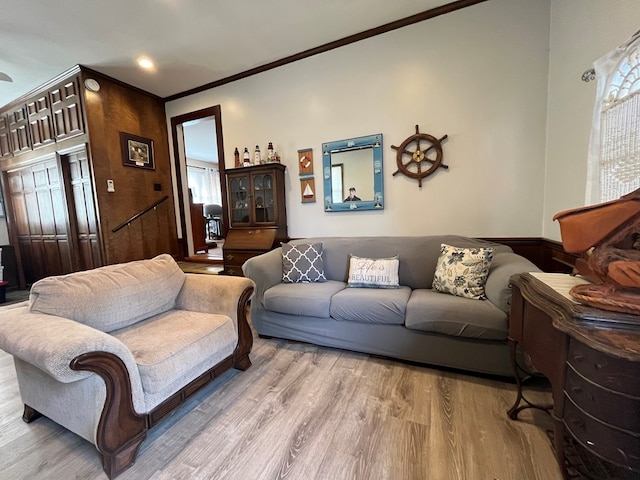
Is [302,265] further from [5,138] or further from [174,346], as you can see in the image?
[5,138]

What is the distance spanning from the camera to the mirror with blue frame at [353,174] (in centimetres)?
293

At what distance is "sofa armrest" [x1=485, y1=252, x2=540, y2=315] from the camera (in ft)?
5.45

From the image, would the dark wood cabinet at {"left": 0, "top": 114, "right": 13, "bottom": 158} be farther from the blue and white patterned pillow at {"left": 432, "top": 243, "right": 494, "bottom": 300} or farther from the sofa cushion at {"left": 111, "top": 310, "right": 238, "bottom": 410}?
the blue and white patterned pillow at {"left": 432, "top": 243, "right": 494, "bottom": 300}

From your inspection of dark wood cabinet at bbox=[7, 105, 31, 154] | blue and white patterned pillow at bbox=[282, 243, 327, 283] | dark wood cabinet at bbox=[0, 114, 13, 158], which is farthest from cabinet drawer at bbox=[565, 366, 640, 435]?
dark wood cabinet at bbox=[0, 114, 13, 158]

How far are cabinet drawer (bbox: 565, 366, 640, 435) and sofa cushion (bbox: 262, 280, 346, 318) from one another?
1.52 m

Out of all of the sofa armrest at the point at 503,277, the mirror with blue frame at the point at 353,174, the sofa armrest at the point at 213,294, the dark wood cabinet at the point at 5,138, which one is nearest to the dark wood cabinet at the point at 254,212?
the mirror with blue frame at the point at 353,174

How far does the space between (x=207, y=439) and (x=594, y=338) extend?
1.66 m

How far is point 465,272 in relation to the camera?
1.97 meters

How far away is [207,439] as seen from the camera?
136cm

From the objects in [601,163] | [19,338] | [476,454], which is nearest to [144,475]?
[19,338]

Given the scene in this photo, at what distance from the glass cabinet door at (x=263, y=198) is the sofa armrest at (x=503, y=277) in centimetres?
240

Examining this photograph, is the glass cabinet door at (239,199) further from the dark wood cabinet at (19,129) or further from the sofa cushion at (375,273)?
the dark wood cabinet at (19,129)

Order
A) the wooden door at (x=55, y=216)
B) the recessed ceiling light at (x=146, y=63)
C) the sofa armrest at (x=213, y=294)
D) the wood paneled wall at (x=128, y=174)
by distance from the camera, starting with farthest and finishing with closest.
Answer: the wooden door at (x=55, y=216) → the wood paneled wall at (x=128, y=174) → the recessed ceiling light at (x=146, y=63) → the sofa armrest at (x=213, y=294)

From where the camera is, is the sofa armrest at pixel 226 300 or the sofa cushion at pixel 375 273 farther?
the sofa cushion at pixel 375 273
